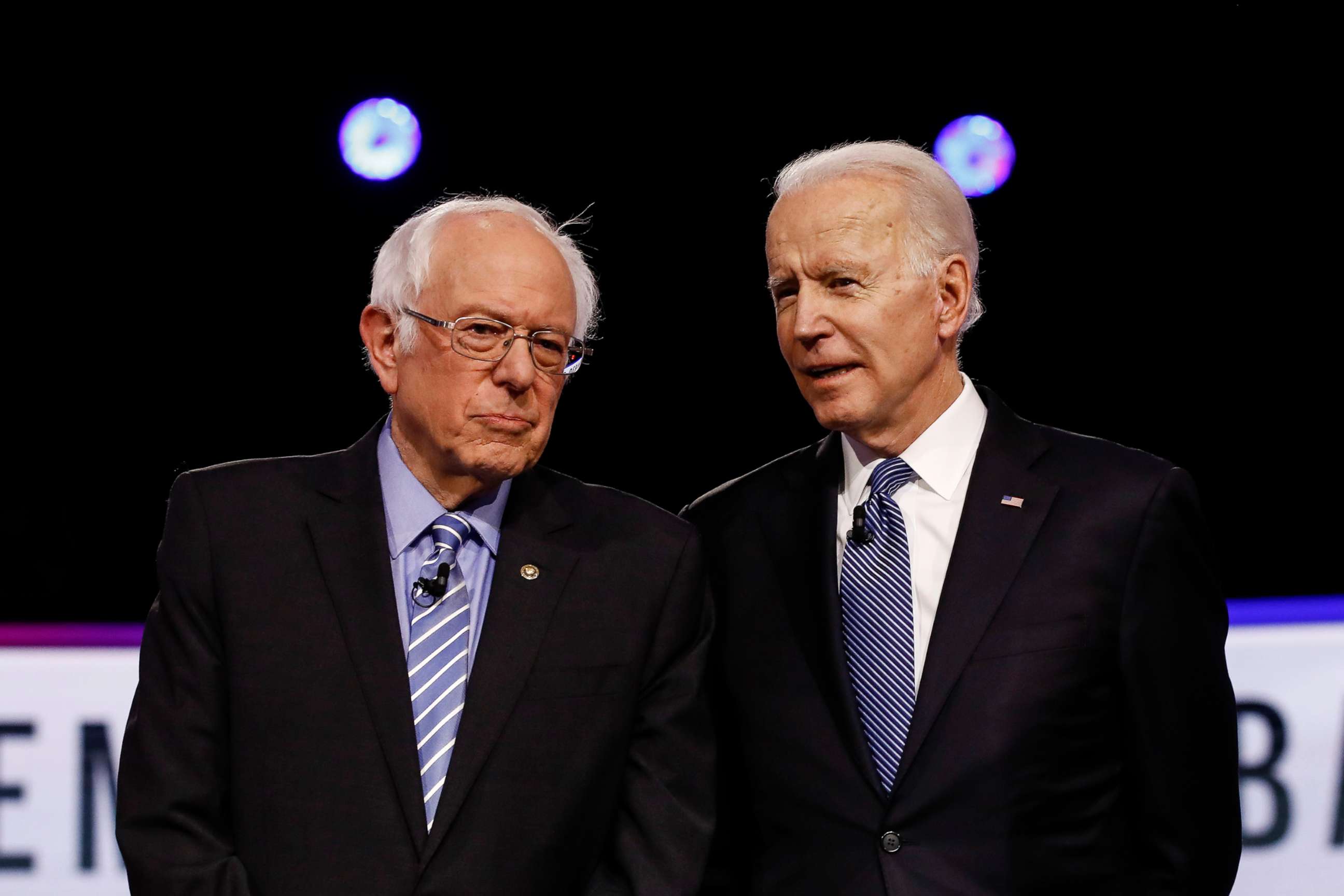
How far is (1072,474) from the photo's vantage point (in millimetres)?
2496

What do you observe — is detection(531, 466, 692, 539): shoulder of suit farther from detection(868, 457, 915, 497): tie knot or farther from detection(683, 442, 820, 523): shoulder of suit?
detection(868, 457, 915, 497): tie knot

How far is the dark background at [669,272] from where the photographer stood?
4.64 m

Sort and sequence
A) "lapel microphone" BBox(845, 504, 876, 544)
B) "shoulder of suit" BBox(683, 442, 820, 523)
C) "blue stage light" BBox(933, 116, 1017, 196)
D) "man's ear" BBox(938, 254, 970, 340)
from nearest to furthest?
1. "lapel microphone" BBox(845, 504, 876, 544)
2. "man's ear" BBox(938, 254, 970, 340)
3. "shoulder of suit" BBox(683, 442, 820, 523)
4. "blue stage light" BBox(933, 116, 1017, 196)

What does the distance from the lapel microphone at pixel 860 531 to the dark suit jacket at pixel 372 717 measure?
1.02 ft

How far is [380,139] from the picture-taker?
15.3 feet

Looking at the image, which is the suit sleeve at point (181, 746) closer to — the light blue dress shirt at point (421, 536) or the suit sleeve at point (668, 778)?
the light blue dress shirt at point (421, 536)

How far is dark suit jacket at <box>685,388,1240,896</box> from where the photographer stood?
2.29 m

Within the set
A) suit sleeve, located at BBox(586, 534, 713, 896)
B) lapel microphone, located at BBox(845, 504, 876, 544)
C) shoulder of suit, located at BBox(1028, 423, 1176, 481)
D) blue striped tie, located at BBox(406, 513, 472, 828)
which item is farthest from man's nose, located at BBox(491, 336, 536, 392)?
shoulder of suit, located at BBox(1028, 423, 1176, 481)

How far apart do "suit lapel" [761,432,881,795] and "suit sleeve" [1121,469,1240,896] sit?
454 millimetres

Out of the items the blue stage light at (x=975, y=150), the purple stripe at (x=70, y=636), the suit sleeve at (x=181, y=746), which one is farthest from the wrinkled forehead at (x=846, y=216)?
the blue stage light at (x=975, y=150)

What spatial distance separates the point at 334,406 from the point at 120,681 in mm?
1819

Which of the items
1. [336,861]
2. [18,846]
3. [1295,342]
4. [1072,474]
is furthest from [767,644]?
[1295,342]

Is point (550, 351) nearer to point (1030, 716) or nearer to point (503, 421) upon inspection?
point (503, 421)

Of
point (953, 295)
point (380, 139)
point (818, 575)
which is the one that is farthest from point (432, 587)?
point (380, 139)
